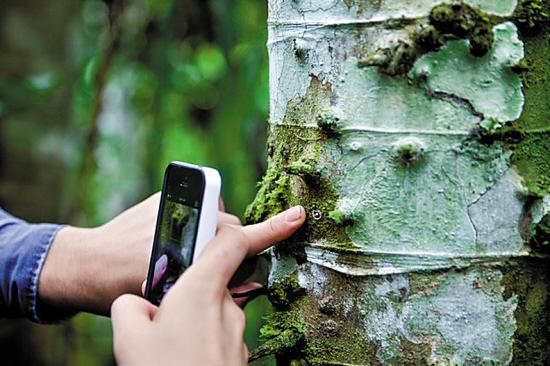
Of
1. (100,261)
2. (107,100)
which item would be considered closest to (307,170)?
(100,261)

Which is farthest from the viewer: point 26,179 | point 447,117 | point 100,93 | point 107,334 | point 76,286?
point 107,334

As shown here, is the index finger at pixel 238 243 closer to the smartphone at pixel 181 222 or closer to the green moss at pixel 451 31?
the smartphone at pixel 181 222

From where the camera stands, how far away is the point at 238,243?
0.66 meters

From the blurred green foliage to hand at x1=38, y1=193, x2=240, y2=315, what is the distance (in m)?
0.76

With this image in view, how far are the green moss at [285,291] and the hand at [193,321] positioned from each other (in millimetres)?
75

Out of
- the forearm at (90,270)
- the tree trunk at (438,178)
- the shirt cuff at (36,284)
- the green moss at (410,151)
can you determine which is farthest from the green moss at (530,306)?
the shirt cuff at (36,284)

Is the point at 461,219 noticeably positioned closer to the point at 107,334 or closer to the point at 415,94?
the point at 415,94

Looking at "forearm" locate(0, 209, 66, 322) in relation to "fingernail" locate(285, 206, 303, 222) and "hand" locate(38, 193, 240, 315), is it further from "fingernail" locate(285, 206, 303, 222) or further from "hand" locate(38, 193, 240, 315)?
"fingernail" locate(285, 206, 303, 222)

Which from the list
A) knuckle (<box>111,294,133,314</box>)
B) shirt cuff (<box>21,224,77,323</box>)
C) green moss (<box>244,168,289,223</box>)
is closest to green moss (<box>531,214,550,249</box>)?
green moss (<box>244,168,289,223</box>)

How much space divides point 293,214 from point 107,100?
1.99m

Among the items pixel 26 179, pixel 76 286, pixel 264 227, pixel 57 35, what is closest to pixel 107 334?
pixel 26 179

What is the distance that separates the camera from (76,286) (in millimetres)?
937

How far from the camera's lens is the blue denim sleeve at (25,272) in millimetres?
978

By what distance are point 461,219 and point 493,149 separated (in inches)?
2.3
